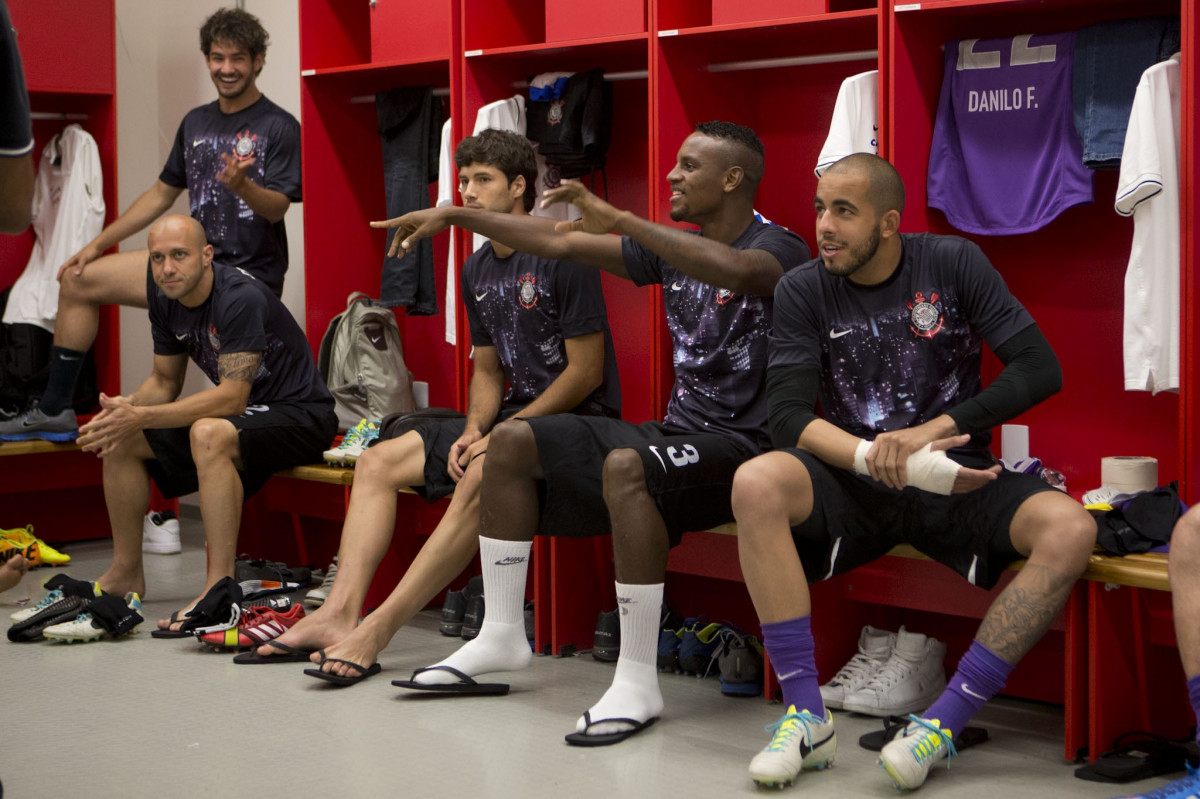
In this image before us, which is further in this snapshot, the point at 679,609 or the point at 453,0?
the point at 453,0

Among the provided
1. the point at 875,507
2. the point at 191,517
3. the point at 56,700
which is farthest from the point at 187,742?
the point at 191,517

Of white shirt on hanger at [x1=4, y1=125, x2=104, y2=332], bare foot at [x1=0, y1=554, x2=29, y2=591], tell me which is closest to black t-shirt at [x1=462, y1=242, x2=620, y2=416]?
bare foot at [x1=0, y1=554, x2=29, y2=591]

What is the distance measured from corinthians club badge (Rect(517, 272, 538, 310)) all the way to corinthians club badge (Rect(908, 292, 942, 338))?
1185mm

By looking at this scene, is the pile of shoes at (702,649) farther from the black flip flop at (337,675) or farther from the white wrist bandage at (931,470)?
the white wrist bandage at (931,470)

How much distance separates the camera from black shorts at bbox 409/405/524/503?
375 cm

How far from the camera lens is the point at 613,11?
397 cm

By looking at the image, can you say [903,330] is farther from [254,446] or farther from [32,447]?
[32,447]

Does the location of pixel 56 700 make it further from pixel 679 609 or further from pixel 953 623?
pixel 953 623

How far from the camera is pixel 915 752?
8.34 ft

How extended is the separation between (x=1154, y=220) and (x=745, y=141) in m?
0.99

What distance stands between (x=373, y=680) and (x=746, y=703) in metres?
0.92

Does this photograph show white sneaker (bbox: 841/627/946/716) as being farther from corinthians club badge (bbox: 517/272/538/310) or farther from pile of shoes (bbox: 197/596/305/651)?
pile of shoes (bbox: 197/596/305/651)

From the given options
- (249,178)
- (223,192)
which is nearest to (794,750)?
(249,178)

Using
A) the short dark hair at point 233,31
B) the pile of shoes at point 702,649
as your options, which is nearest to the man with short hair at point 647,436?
the pile of shoes at point 702,649
